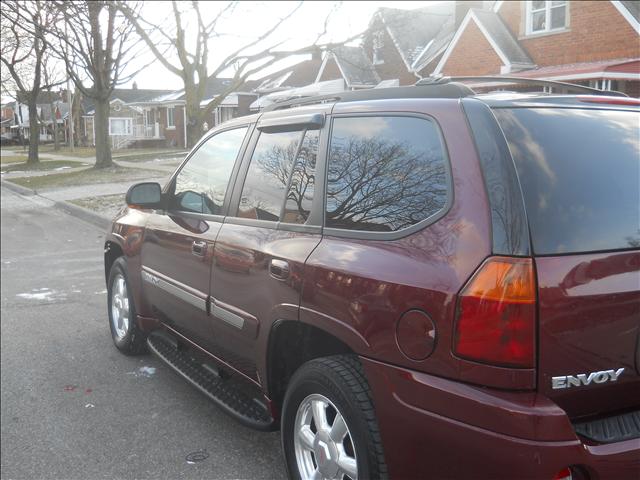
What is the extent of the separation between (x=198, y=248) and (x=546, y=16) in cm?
1925

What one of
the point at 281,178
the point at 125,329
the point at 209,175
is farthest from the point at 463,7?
the point at 281,178

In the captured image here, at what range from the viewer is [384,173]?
106 inches

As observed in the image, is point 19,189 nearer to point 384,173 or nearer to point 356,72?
point 356,72

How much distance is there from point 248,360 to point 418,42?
3136 cm

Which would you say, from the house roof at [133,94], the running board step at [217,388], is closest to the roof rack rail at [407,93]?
the running board step at [217,388]

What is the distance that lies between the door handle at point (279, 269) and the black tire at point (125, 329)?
222 centimetres

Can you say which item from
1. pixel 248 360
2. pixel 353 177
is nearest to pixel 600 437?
pixel 353 177

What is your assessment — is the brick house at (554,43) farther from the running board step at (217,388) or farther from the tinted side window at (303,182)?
the tinted side window at (303,182)

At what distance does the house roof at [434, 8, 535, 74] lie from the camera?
20719 millimetres

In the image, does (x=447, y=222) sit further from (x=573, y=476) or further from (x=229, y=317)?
(x=229, y=317)

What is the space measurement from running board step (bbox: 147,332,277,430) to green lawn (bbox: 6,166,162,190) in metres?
17.0

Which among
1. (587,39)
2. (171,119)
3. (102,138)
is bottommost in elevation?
(102,138)

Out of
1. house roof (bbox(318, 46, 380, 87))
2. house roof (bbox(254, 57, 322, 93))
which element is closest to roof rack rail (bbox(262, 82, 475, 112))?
house roof (bbox(318, 46, 380, 87))

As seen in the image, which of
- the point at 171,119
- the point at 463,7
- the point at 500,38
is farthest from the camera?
the point at 171,119
